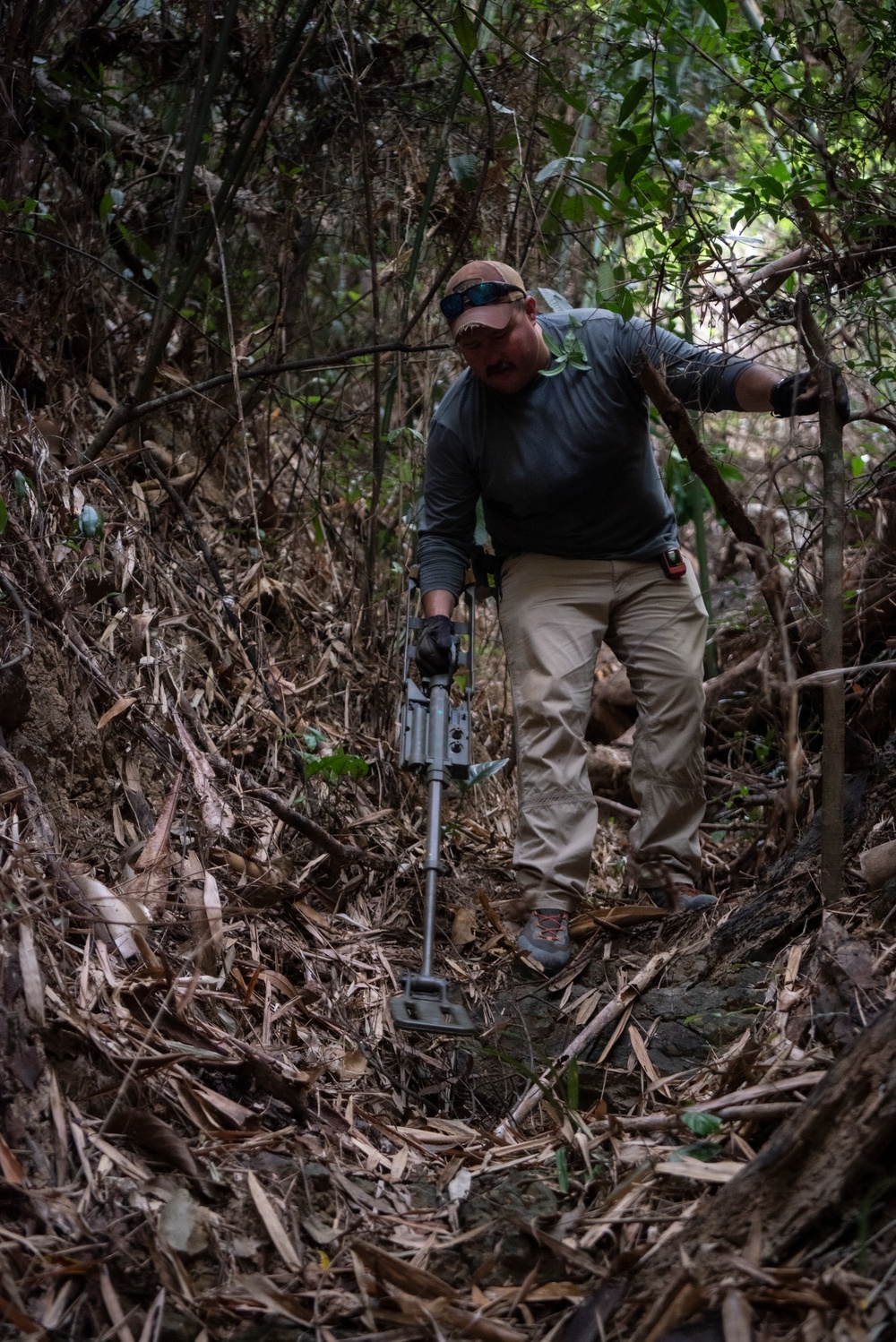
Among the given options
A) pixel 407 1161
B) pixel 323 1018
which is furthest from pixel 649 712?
pixel 407 1161

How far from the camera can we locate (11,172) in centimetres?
400

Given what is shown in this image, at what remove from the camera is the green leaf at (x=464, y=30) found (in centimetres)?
355

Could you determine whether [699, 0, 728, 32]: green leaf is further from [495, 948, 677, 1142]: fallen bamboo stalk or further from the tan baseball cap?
[495, 948, 677, 1142]: fallen bamboo stalk

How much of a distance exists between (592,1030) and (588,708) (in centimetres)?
109

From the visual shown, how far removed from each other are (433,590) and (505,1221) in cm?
216

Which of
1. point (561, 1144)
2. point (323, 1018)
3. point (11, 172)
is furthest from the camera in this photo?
point (11, 172)

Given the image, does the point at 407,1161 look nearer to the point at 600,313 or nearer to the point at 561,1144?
the point at 561,1144

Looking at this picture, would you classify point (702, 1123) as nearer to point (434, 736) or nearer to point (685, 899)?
point (685, 899)

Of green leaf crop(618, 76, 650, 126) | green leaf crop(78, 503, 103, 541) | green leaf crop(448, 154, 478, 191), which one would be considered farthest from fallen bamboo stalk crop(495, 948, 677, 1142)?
green leaf crop(448, 154, 478, 191)

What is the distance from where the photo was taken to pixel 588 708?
3648 millimetres

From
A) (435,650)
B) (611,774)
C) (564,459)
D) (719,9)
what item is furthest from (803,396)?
(611,774)

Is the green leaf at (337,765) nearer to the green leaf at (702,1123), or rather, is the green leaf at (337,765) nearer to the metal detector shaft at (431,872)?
the metal detector shaft at (431,872)

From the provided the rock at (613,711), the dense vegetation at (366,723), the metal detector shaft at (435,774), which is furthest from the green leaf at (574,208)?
the rock at (613,711)

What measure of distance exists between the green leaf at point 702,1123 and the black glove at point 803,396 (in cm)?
153
